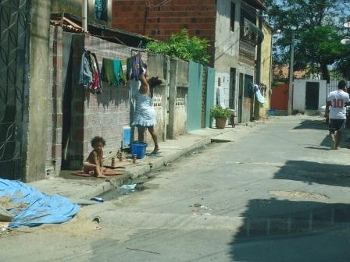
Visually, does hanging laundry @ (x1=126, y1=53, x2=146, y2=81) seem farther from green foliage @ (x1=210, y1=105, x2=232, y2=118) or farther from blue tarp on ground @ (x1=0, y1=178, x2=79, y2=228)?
green foliage @ (x1=210, y1=105, x2=232, y2=118)

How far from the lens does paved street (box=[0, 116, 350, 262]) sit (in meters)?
5.46

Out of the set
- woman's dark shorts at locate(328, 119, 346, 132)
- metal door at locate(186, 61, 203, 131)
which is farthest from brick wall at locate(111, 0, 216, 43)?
woman's dark shorts at locate(328, 119, 346, 132)

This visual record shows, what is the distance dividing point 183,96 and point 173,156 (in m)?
5.22

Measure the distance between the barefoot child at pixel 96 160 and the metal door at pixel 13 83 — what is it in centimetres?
151

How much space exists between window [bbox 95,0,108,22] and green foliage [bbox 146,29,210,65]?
2.17 m

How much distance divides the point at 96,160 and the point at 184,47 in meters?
11.1

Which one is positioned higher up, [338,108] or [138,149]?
[338,108]

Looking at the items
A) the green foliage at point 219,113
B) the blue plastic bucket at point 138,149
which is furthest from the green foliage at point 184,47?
the blue plastic bucket at point 138,149

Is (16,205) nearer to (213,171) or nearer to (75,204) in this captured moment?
(75,204)

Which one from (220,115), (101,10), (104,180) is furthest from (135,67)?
(220,115)

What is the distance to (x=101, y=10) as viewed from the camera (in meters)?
17.5

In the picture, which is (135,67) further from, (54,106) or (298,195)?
(298,195)

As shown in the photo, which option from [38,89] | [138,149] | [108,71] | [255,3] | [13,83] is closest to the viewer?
[13,83]

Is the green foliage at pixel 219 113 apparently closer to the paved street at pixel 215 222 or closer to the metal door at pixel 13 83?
the paved street at pixel 215 222
